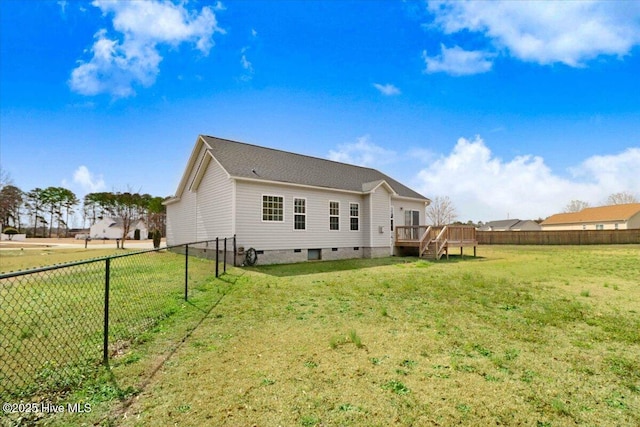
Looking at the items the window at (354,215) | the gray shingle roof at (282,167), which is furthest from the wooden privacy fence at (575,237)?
the window at (354,215)

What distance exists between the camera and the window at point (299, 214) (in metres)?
14.5

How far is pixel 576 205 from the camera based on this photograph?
6462 cm

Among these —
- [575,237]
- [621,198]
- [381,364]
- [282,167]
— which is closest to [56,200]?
[282,167]

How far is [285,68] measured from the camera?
13.9 metres

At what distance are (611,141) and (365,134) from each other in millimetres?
18585

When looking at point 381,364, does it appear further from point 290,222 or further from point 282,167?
point 282,167

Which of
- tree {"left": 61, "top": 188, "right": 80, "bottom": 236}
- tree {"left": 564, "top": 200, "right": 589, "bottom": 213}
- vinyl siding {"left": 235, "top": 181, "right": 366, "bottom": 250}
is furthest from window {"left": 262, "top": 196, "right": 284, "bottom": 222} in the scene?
tree {"left": 564, "top": 200, "right": 589, "bottom": 213}

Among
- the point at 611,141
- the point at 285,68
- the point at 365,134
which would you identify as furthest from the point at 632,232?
the point at 285,68

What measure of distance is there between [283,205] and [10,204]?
57.9 metres

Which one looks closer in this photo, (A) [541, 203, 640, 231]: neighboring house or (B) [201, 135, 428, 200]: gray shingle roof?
(B) [201, 135, 428, 200]: gray shingle roof

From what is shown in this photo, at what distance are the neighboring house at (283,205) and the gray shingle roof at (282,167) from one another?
5 centimetres

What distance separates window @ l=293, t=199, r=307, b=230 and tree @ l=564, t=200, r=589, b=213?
7339cm

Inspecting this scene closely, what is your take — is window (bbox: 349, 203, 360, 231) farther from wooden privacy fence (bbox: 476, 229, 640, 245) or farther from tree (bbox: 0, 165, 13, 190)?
tree (bbox: 0, 165, 13, 190)

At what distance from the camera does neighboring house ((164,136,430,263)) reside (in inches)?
521
